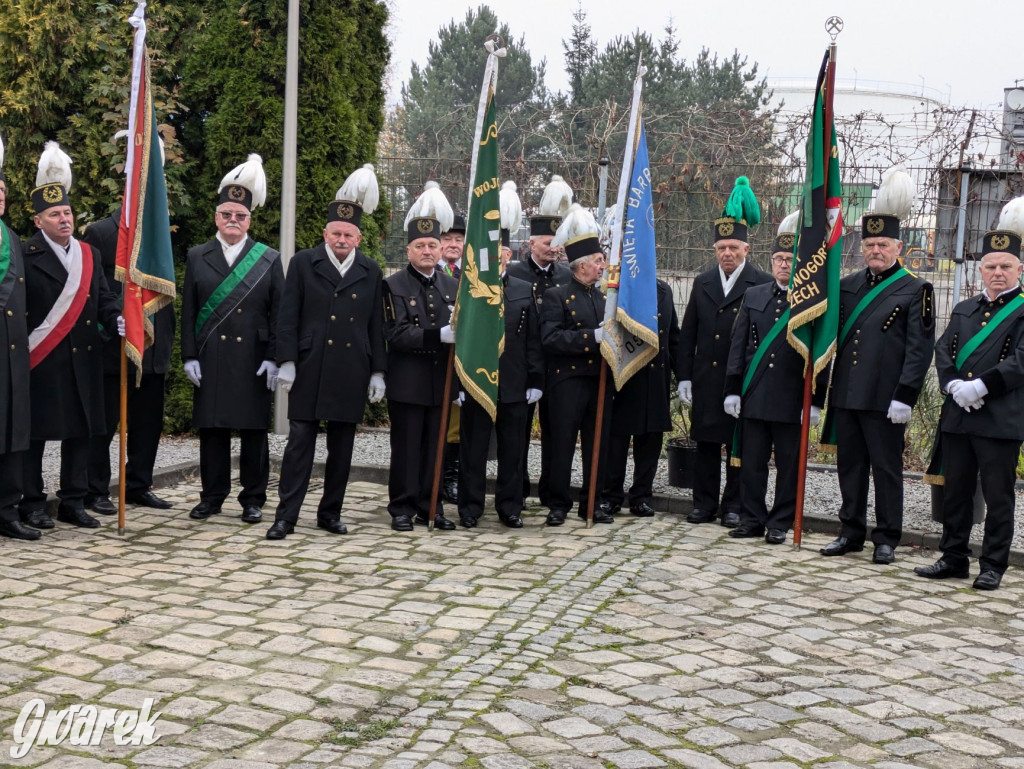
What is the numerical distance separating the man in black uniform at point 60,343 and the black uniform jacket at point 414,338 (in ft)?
5.42

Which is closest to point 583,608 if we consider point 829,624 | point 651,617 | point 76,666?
point 651,617

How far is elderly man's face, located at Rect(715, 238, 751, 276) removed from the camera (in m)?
8.16

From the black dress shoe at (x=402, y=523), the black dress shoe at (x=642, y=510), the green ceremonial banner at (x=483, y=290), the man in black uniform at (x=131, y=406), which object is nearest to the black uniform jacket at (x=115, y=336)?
the man in black uniform at (x=131, y=406)

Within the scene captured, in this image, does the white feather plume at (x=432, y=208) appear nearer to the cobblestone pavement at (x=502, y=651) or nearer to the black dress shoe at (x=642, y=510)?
the cobblestone pavement at (x=502, y=651)

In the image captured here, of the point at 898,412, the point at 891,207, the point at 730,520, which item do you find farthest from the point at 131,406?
the point at 891,207

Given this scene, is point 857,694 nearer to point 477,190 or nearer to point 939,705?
point 939,705

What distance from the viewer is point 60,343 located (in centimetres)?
738

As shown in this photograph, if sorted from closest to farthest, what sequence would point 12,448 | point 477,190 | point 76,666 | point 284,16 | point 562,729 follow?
point 562,729 → point 76,666 → point 12,448 → point 477,190 → point 284,16

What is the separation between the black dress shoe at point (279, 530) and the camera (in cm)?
724

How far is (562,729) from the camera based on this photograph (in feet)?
14.2

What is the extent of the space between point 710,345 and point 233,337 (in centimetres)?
309

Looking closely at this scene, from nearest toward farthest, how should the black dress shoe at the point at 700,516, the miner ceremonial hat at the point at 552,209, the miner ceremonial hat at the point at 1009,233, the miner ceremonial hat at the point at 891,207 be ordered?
the miner ceremonial hat at the point at 1009,233, the miner ceremonial hat at the point at 891,207, the black dress shoe at the point at 700,516, the miner ceremonial hat at the point at 552,209

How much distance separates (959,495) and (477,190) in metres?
3.40

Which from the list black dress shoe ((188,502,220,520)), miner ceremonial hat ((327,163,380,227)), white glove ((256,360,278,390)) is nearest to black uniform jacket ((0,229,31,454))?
black dress shoe ((188,502,220,520))
